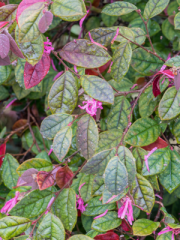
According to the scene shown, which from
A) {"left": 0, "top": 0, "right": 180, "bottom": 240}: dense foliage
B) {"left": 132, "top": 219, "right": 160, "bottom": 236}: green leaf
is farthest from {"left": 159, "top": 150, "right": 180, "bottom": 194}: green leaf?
{"left": 132, "top": 219, "right": 160, "bottom": 236}: green leaf

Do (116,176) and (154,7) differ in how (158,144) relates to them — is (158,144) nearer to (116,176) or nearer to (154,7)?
(116,176)

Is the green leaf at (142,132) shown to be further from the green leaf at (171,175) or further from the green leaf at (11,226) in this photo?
the green leaf at (11,226)

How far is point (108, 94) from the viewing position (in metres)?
0.52

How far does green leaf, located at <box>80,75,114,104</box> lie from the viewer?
52 centimetres

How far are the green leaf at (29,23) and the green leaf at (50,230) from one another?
396 millimetres

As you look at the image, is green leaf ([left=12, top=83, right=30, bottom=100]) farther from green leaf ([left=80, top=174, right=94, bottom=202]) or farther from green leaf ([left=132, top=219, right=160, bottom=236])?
green leaf ([left=132, top=219, right=160, bottom=236])

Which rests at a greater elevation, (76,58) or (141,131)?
(76,58)

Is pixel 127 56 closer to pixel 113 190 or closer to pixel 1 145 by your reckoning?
pixel 113 190

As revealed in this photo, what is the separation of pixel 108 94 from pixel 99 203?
344 mm

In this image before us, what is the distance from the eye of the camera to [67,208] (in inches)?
24.6

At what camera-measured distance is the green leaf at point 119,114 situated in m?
0.74

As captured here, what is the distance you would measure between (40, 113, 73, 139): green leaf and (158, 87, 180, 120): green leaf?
213 millimetres

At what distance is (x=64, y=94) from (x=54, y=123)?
7cm

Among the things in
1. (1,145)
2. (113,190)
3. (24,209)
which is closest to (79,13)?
(113,190)
